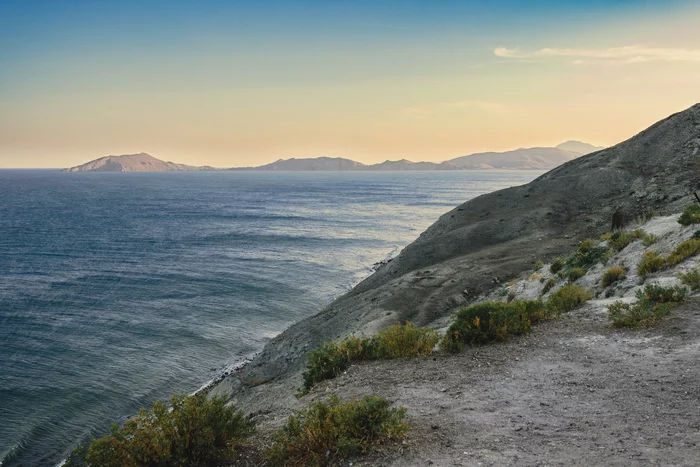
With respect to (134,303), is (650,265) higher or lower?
higher

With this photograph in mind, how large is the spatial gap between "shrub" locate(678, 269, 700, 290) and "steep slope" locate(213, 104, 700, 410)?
1187cm

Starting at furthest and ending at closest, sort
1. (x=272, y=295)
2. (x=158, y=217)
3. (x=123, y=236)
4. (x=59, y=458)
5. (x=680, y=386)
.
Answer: (x=158, y=217)
(x=123, y=236)
(x=272, y=295)
(x=59, y=458)
(x=680, y=386)

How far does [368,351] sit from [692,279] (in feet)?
31.9

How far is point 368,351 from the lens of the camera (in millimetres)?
12977

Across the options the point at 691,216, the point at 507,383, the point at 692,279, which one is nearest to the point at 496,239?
the point at 691,216

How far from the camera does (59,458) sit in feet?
64.1

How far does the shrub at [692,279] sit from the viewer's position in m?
13.5

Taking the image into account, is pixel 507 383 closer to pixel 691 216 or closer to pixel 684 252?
pixel 684 252

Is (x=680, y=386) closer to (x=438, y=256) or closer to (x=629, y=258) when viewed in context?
(x=629, y=258)

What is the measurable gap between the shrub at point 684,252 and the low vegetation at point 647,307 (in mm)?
2399

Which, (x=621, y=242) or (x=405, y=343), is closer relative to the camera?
(x=405, y=343)

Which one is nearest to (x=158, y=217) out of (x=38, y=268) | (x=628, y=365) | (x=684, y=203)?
(x=38, y=268)

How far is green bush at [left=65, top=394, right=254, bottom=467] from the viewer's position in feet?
26.2

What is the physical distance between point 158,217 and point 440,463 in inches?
3975
